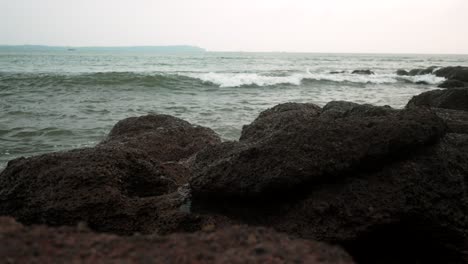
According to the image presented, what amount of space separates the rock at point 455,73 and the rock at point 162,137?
21.3 metres

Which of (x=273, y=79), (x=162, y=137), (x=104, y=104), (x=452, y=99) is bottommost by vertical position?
(x=104, y=104)

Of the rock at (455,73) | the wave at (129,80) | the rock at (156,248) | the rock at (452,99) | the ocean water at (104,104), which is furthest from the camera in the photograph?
the rock at (455,73)

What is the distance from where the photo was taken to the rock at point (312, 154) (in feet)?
9.25

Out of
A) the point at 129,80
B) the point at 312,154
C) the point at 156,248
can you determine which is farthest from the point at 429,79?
the point at 156,248

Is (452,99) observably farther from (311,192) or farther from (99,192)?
(99,192)

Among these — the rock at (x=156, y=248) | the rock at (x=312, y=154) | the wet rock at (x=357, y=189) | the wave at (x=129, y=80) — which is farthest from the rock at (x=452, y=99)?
the wave at (x=129, y=80)

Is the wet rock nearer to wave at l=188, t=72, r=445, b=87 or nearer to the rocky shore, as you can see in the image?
the rocky shore

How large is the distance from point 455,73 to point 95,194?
26.5 meters

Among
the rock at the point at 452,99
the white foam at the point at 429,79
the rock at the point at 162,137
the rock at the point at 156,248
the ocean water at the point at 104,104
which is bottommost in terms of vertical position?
the ocean water at the point at 104,104

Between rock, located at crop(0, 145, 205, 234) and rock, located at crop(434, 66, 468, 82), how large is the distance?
2331cm

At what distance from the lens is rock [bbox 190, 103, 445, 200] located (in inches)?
111

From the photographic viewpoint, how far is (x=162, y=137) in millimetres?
5246

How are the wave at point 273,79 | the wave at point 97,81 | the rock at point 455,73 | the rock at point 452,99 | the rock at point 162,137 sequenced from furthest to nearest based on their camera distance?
the rock at point 455,73, the wave at point 273,79, the wave at point 97,81, the rock at point 452,99, the rock at point 162,137

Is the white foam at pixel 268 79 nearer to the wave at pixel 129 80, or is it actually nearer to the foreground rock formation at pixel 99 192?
the wave at pixel 129 80
